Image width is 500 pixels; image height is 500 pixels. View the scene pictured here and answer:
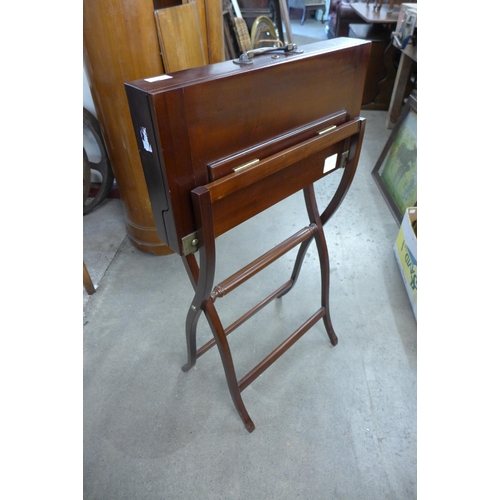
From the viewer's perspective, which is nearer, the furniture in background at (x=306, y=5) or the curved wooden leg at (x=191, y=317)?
the curved wooden leg at (x=191, y=317)

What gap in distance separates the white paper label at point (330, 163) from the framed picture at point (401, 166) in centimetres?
130

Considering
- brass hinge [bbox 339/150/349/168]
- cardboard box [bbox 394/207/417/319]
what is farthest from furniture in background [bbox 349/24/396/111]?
brass hinge [bbox 339/150/349/168]

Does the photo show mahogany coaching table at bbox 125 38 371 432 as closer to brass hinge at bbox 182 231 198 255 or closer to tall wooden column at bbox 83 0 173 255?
brass hinge at bbox 182 231 198 255

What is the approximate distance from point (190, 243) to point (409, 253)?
137 cm

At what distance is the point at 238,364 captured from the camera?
1583 mm

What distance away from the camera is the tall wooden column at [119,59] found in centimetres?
139

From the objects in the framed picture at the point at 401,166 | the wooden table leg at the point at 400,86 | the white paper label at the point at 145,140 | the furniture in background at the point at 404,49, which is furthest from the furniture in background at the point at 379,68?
the white paper label at the point at 145,140

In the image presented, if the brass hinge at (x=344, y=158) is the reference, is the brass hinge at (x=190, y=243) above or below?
below

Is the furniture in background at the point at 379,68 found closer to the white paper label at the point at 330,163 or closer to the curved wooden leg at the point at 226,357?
the white paper label at the point at 330,163

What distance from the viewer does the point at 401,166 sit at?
2.50 meters

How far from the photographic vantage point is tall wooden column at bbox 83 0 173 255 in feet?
4.55

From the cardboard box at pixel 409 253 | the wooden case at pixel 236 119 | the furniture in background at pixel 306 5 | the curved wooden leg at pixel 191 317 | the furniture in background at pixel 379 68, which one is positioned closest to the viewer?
the wooden case at pixel 236 119

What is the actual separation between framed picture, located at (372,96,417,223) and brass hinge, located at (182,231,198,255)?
5.90 feet

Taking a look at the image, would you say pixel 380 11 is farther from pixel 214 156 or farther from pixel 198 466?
pixel 198 466
